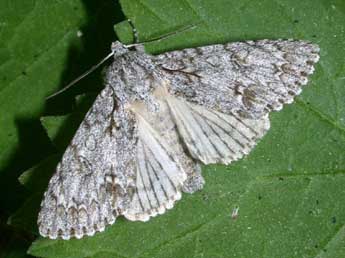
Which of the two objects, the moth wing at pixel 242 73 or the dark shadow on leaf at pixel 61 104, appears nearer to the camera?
the moth wing at pixel 242 73

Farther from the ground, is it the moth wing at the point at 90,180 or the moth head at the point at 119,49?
the moth head at the point at 119,49

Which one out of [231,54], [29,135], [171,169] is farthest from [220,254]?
[29,135]

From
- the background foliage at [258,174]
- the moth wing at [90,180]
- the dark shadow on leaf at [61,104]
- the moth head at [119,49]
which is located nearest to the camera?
the moth wing at [90,180]

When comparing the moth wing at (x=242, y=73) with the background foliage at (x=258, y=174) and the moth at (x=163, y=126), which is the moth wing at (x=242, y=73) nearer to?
the moth at (x=163, y=126)

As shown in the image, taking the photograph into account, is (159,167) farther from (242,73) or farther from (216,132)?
(242,73)

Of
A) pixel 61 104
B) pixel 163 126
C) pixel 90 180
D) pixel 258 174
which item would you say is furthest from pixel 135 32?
pixel 258 174

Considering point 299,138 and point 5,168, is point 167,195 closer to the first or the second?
point 299,138

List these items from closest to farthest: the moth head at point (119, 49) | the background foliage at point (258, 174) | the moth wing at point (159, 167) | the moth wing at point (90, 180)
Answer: the moth wing at point (90, 180) → the moth wing at point (159, 167) → the background foliage at point (258, 174) → the moth head at point (119, 49)

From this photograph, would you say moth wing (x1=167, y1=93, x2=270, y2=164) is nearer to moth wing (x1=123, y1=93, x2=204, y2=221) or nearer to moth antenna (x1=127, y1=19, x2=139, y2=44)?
moth wing (x1=123, y1=93, x2=204, y2=221)

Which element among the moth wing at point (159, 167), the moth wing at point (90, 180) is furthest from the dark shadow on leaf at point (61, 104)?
the moth wing at point (159, 167)
